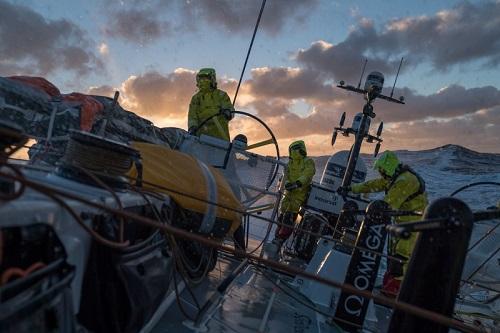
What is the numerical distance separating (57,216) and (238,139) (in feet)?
13.8

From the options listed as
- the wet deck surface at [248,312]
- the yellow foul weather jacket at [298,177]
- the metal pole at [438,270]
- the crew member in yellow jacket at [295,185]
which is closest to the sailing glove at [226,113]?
the wet deck surface at [248,312]

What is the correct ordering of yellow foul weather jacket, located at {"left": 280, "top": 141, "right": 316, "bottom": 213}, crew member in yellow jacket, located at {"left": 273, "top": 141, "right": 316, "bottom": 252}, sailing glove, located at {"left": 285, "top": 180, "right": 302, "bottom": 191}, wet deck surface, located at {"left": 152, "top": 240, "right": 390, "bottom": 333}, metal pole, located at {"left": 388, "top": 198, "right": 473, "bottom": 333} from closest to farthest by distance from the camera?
metal pole, located at {"left": 388, "top": 198, "right": 473, "bottom": 333} → wet deck surface, located at {"left": 152, "top": 240, "right": 390, "bottom": 333} → sailing glove, located at {"left": 285, "top": 180, "right": 302, "bottom": 191} → crew member in yellow jacket, located at {"left": 273, "top": 141, "right": 316, "bottom": 252} → yellow foul weather jacket, located at {"left": 280, "top": 141, "right": 316, "bottom": 213}

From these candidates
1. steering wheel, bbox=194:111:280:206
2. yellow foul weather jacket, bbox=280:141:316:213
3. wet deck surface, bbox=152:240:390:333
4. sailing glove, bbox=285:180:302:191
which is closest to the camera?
wet deck surface, bbox=152:240:390:333

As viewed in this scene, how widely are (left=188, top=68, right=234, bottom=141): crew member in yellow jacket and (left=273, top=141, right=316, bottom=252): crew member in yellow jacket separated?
311 centimetres

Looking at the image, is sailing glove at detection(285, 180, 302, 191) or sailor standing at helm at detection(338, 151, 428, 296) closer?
sailor standing at helm at detection(338, 151, 428, 296)

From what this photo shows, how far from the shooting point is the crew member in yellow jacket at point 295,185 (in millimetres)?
8941

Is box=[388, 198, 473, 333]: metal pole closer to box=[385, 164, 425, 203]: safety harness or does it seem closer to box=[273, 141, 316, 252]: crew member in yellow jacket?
box=[385, 164, 425, 203]: safety harness

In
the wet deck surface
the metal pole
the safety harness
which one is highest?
the safety harness

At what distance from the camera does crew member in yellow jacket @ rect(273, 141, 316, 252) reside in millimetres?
8941

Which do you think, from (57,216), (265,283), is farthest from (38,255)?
(265,283)

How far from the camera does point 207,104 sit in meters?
6.13

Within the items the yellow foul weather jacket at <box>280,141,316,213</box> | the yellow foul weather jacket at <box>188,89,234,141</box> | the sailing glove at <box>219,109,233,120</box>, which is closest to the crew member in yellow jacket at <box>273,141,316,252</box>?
the yellow foul weather jacket at <box>280,141,316,213</box>

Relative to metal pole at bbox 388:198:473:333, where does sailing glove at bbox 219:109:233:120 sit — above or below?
above

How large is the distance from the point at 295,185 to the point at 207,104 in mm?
3327
